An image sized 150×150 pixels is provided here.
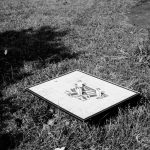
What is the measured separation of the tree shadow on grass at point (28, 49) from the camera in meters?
5.23

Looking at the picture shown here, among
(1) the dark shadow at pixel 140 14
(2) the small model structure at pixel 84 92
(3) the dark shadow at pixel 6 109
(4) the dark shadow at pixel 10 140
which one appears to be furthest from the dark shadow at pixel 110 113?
(1) the dark shadow at pixel 140 14

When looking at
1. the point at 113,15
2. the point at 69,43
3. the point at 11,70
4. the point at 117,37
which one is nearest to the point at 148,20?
the point at 113,15

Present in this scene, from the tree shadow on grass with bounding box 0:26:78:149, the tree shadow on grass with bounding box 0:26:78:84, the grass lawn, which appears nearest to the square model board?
the grass lawn

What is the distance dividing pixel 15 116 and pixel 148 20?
5.33 m

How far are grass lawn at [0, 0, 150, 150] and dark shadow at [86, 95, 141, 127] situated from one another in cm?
4

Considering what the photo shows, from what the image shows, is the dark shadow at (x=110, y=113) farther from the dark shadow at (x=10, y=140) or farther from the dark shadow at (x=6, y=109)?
the dark shadow at (x=6, y=109)

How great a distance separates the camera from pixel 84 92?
4.08 m

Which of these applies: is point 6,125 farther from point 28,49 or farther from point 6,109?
point 28,49

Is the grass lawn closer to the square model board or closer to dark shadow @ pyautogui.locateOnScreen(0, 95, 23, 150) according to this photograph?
dark shadow @ pyautogui.locateOnScreen(0, 95, 23, 150)

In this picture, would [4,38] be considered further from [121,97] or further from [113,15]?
[121,97]

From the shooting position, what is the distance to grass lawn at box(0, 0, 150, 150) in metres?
3.41

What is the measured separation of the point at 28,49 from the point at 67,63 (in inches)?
42.4

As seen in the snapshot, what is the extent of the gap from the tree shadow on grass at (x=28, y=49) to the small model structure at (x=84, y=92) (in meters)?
1.09

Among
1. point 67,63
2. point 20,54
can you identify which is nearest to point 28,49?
point 20,54
